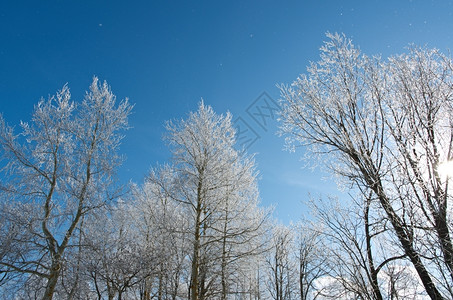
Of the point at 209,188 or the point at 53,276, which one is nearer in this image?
the point at 53,276

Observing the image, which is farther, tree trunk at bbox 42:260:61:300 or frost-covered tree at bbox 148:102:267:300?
frost-covered tree at bbox 148:102:267:300

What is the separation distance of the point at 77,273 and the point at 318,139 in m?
7.47

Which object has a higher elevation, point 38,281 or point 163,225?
point 163,225

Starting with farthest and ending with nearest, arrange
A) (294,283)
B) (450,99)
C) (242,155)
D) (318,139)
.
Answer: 1. (294,283)
2. (242,155)
3. (318,139)
4. (450,99)

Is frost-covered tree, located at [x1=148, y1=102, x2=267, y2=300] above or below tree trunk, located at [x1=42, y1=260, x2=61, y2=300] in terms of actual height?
above

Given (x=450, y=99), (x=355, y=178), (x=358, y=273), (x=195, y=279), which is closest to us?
(x=450, y=99)

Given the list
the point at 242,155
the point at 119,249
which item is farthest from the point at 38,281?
the point at 242,155

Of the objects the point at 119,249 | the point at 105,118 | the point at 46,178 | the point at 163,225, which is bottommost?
the point at 119,249

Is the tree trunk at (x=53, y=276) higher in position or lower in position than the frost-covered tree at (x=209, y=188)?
lower

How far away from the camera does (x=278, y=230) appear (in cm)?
1664

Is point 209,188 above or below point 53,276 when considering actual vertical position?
above

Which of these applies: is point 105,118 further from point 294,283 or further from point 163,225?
point 294,283

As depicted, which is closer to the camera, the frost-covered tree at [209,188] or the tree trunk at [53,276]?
the tree trunk at [53,276]

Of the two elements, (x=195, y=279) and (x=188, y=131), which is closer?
(x=195, y=279)
